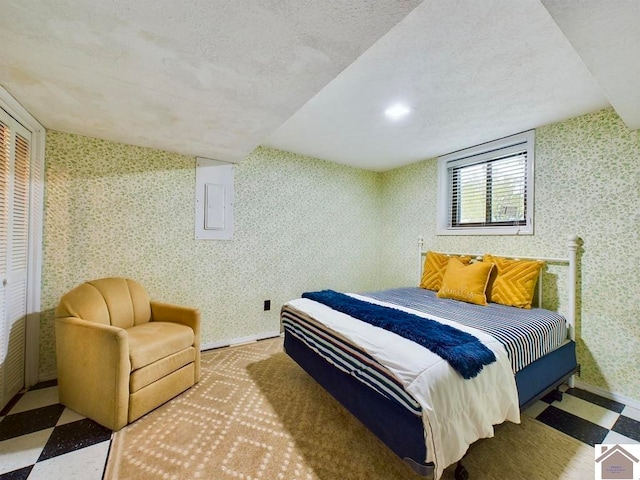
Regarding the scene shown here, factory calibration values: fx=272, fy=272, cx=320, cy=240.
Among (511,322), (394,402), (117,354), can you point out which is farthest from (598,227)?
(117,354)

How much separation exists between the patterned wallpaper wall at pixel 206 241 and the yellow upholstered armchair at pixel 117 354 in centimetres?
43

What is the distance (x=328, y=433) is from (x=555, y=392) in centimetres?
191

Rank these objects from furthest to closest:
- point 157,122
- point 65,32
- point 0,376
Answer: point 157,122 → point 0,376 → point 65,32

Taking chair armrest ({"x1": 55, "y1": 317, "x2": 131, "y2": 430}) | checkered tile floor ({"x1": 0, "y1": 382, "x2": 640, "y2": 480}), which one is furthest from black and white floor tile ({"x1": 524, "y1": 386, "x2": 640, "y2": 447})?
chair armrest ({"x1": 55, "y1": 317, "x2": 131, "y2": 430})

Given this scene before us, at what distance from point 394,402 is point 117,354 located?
1650 mm

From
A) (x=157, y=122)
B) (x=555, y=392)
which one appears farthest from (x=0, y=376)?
(x=555, y=392)

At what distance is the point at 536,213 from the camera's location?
2.56 meters

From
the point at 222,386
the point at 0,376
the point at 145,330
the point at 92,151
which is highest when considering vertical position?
the point at 92,151

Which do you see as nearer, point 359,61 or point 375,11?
point 375,11

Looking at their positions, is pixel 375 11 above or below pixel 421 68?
below

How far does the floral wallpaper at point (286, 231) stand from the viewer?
2141 millimetres

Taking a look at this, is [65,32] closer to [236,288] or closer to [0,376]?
[0,376]

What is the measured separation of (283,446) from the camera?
159cm

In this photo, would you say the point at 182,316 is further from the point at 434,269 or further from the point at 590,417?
the point at 590,417
